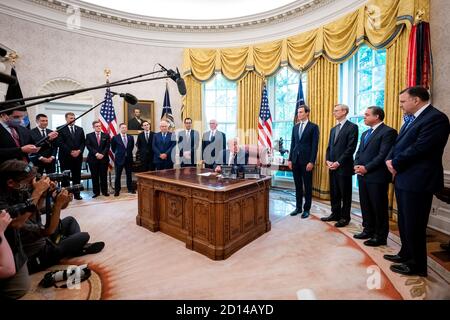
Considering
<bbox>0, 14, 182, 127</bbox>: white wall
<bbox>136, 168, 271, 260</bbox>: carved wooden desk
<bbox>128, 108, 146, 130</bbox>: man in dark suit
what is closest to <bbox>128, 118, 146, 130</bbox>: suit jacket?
<bbox>128, 108, 146, 130</bbox>: man in dark suit

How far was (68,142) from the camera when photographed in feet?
18.3

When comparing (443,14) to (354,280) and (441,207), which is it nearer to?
(441,207)

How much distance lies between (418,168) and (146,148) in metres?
5.51

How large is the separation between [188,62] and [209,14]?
156 cm

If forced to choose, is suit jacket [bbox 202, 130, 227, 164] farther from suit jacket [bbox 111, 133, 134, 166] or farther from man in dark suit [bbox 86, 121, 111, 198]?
man in dark suit [bbox 86, 121, 111, 198]

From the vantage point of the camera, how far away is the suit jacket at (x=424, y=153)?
235cm

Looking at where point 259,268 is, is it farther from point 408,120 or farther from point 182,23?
point 182,23

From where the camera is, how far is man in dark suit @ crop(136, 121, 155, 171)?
20.7 feet

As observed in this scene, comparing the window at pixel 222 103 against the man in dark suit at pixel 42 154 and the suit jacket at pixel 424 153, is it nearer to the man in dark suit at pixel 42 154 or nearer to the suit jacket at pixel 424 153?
the man in dark suit at pixel 42 154

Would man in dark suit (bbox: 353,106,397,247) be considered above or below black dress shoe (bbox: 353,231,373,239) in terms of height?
above

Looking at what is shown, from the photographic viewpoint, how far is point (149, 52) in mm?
7430

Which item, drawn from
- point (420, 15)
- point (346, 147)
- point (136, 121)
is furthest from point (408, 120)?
point (136, 121)

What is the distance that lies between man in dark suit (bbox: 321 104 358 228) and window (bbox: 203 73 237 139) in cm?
392

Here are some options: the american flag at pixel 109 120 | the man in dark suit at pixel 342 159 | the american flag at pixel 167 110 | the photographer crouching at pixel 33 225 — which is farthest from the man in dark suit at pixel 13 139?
the man in dark suit at pixel 342 159
